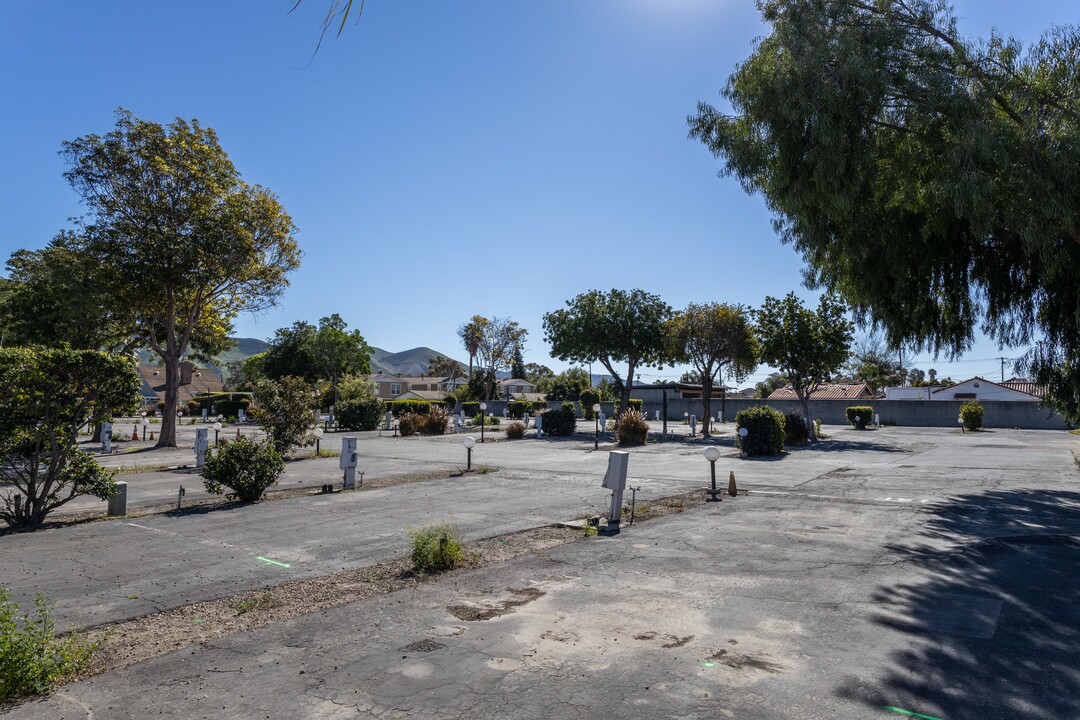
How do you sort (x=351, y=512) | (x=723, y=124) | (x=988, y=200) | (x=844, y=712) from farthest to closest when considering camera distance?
(x=723, y=124), (x=351, y=512), (x=988, y=200), (x=844, y=712)

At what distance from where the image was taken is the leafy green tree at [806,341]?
2881 cm

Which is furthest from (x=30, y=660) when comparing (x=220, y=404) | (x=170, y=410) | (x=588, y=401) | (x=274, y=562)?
(x=220, y=404)

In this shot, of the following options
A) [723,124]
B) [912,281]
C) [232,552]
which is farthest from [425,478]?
[912,281]

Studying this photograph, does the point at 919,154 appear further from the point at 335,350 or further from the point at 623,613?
the point at 335,350

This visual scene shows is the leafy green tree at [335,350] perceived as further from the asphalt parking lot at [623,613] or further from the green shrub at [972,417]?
the asphalt parking lot at [623,613]

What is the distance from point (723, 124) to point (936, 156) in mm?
3533

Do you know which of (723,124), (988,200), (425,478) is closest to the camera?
(988,200)

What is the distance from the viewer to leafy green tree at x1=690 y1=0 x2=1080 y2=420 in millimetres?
9242

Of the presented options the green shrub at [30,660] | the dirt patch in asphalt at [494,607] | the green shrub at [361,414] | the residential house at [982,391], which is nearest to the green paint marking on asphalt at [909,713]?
the dirt patch in asphalt at [494,607]

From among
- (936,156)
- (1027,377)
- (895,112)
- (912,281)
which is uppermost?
(895,112)

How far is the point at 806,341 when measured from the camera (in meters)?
28.8

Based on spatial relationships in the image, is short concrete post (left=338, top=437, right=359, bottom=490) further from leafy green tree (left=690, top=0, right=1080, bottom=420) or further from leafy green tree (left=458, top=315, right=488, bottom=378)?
leafy green tree (left=458, top=315, right=488, bottom=378)

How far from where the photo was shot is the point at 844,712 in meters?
3.56

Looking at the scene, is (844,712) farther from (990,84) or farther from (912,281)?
(912,281)
